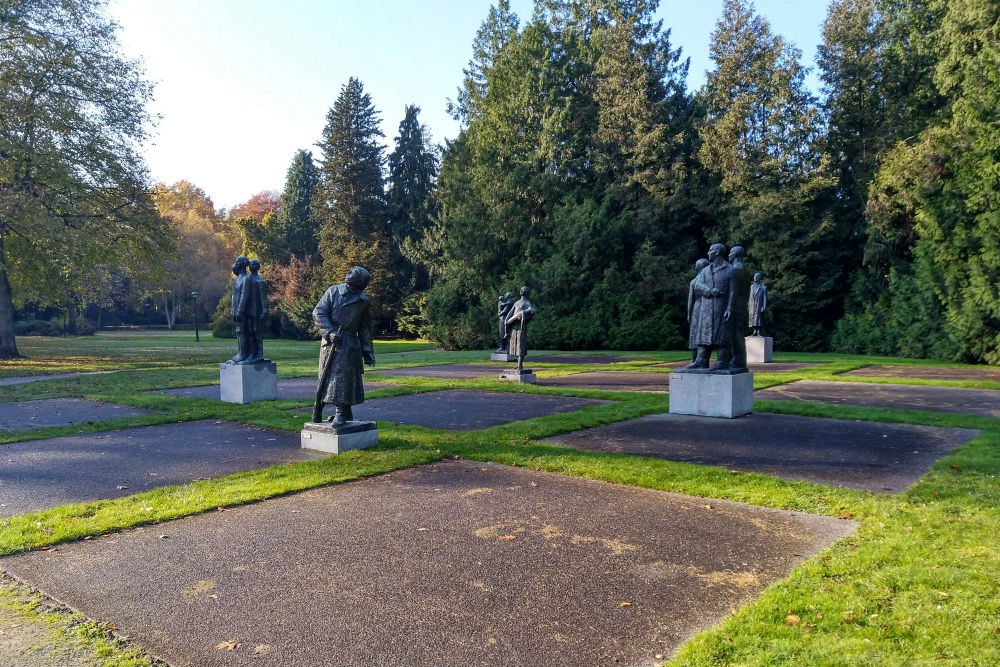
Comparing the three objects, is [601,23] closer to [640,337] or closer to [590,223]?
[590,223]

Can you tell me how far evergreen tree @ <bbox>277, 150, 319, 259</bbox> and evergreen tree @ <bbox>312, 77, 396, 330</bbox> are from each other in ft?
11.2

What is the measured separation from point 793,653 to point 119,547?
439 centimetres

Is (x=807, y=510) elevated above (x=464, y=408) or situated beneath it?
situated beneath

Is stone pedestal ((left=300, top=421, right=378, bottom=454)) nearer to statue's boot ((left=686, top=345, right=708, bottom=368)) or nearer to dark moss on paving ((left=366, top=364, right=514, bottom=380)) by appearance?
statue's boot ((left=686, top=345, right=708, bottom=368))

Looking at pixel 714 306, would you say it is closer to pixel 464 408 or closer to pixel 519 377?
pixel 464 408

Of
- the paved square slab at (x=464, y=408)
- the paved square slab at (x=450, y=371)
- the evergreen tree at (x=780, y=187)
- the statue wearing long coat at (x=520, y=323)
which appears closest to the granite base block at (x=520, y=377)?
the statue wearing long coat at (x=520, y=323)

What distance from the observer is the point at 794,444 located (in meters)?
8.34

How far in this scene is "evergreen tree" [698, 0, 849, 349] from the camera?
29531 millimetres

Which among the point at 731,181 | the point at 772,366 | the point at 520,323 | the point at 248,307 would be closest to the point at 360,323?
the point at 248,307

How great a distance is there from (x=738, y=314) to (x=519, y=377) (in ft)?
20.9

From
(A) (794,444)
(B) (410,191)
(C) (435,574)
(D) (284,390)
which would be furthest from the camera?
(B) (410,191)

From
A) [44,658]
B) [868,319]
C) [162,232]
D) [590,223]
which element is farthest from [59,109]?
[868,319]

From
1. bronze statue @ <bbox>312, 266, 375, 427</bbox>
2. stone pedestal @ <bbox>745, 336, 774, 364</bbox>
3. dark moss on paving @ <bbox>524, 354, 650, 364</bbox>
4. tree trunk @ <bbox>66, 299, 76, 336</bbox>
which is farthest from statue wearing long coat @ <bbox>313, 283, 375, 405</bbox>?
tree trunk @ <bbox>66, 299, 76, 336</bbox>

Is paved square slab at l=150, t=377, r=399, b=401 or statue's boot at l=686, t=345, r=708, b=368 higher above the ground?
statue's boot at l=686, t=345, r=708, b=368
